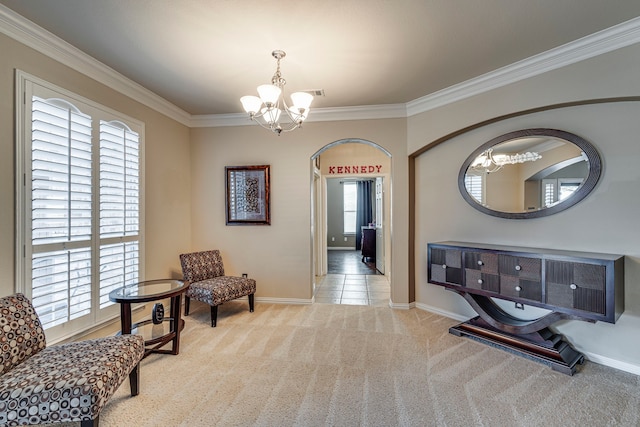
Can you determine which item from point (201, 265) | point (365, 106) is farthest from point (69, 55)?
point (365, 106)

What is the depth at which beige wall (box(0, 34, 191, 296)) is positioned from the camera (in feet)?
6.47

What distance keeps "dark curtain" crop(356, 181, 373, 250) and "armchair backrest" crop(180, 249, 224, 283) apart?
617cm

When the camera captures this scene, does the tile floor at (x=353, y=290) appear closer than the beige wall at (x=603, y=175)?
No

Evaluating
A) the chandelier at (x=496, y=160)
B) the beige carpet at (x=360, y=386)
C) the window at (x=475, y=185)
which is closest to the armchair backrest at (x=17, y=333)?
Answer: the beige carpet at (x=360, y=386)

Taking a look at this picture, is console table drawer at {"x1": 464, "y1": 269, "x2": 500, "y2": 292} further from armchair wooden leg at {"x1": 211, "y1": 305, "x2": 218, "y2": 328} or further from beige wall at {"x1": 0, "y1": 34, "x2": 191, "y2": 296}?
beige wall at {"x1": 0, "y1": 34, "x2": 191, "y2": 296}

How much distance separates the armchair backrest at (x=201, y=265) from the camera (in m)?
3.45

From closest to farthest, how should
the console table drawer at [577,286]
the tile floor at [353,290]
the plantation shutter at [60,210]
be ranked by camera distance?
the console table drawer at [577,286], the plantation shutter at [60,210], the tile floor at [353,290]

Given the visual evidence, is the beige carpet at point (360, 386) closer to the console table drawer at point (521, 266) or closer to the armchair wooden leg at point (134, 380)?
the armchair wooden leg at point (134, 380)

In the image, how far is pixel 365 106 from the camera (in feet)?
12.0

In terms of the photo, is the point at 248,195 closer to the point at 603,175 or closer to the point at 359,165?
the point at 359,165

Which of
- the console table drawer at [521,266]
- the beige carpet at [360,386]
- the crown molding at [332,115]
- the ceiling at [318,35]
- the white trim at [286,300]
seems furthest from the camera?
the white trim at [286,300]

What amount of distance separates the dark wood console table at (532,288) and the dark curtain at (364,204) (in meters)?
6.17

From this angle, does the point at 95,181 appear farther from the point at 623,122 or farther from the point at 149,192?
the point at 623,122

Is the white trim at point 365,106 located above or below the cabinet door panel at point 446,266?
above
